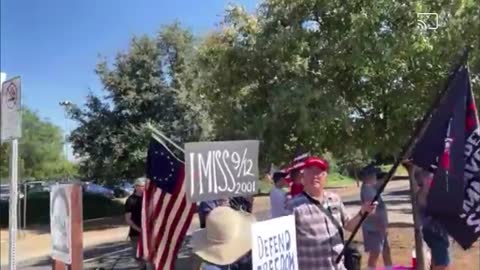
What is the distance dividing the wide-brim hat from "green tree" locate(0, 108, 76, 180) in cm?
4518

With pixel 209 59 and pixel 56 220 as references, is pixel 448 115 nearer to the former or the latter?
Result: pixel 56 220

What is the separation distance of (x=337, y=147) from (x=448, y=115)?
21.3 feet

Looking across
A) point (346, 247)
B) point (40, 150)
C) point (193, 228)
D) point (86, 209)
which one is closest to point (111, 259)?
point (193, 228)

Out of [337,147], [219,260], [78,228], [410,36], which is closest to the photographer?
[219,260]

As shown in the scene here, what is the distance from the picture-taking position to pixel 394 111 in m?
10.4

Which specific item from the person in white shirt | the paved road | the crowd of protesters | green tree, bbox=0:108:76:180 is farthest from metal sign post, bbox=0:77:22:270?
green tree, bbox=0:108:76:180

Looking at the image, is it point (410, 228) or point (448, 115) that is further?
point (410, 228)

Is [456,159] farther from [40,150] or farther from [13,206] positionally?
[40,150]

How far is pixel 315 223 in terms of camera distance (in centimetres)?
490

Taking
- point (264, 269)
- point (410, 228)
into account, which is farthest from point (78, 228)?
point (410, 228)

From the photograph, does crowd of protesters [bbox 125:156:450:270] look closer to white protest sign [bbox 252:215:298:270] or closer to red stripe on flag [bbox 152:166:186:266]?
white protest sign [bbox 252:215:298:270]

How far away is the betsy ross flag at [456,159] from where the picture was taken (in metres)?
4.82

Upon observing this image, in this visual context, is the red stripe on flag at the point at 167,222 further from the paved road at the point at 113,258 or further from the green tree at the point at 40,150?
the green tree at the point at 40,150

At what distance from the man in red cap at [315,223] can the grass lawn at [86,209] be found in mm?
25325
